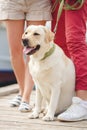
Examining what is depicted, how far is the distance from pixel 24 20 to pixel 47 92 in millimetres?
734

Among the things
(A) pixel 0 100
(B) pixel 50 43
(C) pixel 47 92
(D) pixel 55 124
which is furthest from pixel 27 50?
(A) pixel 0 100

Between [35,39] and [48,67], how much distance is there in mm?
221

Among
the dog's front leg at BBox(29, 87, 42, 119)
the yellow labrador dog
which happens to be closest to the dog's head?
the yellow labrador dog

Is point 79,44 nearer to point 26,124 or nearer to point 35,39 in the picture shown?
point 35,39

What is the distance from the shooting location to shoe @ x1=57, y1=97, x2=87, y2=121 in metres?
2.81

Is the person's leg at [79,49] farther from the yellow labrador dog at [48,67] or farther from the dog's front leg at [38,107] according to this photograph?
the dog's front leg at [38,107]

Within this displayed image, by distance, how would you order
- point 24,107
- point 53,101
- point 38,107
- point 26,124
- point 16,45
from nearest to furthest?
point 26,124, point 53,101, point 38,107, point 24,107, point 16,45

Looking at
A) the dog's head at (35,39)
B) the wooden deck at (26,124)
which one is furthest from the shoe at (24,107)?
the dog's head at (35,39)

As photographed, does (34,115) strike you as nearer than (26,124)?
No

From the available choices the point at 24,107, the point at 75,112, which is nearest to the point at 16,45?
the point at 24,107

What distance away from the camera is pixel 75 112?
288cm

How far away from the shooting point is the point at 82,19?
297 centimetres

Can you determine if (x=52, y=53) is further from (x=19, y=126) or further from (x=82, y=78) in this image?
(x=19, y=126)

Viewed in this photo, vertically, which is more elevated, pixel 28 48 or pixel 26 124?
pixel 28 48
